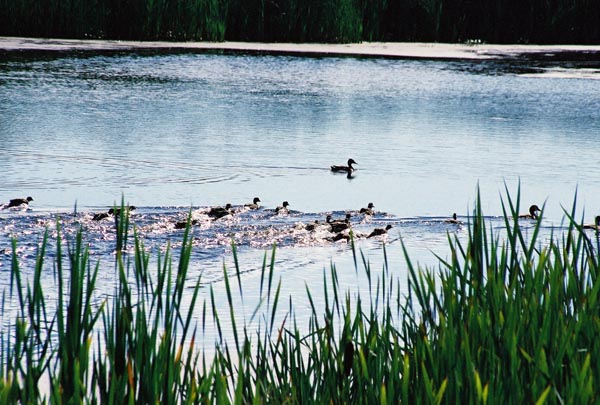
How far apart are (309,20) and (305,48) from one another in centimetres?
184

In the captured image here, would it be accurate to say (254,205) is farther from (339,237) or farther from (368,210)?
(339,237)

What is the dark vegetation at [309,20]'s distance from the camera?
73.1 feet

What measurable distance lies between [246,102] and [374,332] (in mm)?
10737

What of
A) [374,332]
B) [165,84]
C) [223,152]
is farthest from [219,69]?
[374,332]

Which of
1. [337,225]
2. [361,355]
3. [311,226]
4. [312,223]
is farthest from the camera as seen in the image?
[312,223]

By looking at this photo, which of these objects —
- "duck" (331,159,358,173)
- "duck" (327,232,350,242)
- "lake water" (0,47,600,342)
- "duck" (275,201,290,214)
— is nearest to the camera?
"duck" (327,232,350,242)

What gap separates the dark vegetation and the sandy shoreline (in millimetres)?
686

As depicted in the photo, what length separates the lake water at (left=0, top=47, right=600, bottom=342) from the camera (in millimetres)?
6980

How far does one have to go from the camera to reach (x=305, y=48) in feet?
72.4

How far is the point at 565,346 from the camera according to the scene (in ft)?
8.95

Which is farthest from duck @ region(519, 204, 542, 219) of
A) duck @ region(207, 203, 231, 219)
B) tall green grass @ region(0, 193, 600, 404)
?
tall green grass @ region(0, 193, 600, 404)

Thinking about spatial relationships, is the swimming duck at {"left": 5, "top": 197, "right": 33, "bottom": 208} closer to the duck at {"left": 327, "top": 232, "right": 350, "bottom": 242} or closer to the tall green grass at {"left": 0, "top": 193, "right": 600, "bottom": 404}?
the duck at {"left": 327, "top": 232, "right": 350, "bottom": 242}

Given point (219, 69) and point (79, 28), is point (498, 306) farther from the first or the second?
point (79, 28)

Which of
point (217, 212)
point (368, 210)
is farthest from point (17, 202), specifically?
point (368, 210)
